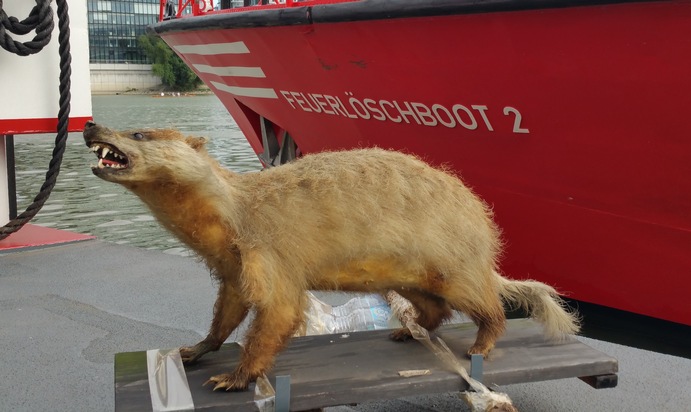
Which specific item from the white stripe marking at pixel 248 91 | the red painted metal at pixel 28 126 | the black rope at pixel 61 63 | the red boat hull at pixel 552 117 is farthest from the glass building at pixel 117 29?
the red boat hull at pixel 552 117

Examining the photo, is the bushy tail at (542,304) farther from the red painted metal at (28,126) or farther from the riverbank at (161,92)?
the riverbank at (161,92)

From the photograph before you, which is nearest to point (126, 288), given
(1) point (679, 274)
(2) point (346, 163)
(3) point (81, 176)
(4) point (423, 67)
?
(4) point (423, 67)

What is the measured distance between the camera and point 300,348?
2248 mm

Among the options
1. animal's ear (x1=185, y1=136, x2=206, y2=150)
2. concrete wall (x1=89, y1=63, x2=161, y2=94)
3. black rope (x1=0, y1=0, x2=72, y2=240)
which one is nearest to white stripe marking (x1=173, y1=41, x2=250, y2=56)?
black rope (x1=0, y1=0, x2=72, y2=240)

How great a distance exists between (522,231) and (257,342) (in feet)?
7.03

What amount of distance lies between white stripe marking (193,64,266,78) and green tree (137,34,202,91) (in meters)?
41.4

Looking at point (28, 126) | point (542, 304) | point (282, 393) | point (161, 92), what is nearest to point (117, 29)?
point (161, 92)

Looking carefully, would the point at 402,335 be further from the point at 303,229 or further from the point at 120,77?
the point at 120,77

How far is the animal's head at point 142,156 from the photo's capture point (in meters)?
1.71

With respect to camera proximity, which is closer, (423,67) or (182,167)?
(182,167)

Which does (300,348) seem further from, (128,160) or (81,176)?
(81,176)

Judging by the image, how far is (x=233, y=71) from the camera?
522cm

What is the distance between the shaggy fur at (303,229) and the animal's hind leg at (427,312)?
53 mm

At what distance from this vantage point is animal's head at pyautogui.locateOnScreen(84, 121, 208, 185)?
1.71 metres
